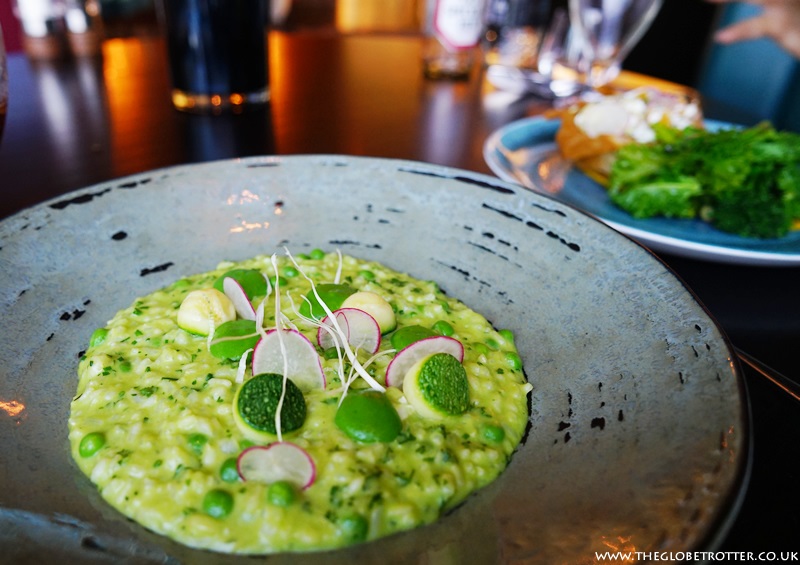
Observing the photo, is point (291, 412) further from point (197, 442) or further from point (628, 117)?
point (628, 117)

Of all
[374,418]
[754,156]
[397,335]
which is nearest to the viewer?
[374,418]

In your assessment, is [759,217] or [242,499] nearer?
[242,499]

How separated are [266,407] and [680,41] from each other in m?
7.31

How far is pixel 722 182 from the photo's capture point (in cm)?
205

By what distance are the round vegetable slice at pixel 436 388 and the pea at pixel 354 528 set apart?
0.28 meters

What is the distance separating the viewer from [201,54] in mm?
2584

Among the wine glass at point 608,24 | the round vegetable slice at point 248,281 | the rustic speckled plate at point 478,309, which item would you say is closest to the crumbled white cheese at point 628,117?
the wine glass at point 608,24

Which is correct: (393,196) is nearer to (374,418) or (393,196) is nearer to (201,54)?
(374,418)

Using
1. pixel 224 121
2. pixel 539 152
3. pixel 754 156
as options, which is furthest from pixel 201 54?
pixel 754 156

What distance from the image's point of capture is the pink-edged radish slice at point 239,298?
4.82 feet

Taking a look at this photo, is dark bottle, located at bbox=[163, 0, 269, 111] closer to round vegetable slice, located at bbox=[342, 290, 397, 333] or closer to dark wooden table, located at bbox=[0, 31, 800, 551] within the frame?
dark wooden table, located at bbox=[0, 31, 800, 551]

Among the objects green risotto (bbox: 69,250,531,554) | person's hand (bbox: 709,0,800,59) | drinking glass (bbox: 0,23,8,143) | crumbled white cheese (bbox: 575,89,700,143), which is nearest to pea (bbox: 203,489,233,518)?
green risotto (bbox: 69,250,531,554)

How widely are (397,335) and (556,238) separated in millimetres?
506

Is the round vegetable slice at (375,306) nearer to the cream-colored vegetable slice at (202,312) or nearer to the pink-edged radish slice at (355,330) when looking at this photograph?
the pink-edged radish slice at (355,330)
